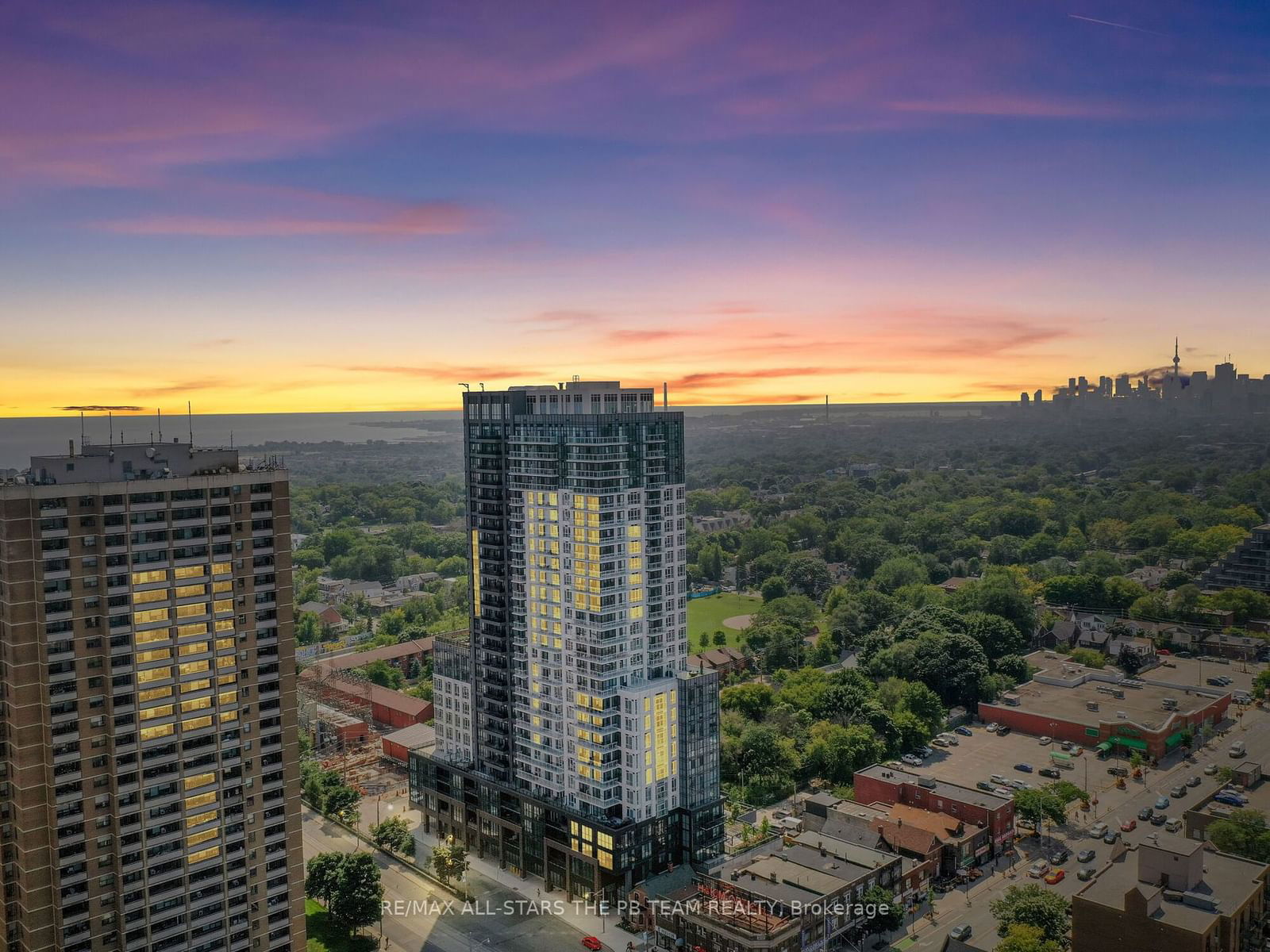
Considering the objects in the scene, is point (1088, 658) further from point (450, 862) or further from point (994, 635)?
point (450, 862)

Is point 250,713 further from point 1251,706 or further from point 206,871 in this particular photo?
point 1251,706

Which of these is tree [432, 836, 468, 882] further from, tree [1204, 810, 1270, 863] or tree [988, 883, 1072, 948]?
tree [1204, 810, 1270, 863]

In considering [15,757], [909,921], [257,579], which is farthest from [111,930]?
[909,921]

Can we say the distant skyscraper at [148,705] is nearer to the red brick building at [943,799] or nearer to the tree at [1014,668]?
the red brick building at [943,799]

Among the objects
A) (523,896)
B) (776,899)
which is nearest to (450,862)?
(523,896)

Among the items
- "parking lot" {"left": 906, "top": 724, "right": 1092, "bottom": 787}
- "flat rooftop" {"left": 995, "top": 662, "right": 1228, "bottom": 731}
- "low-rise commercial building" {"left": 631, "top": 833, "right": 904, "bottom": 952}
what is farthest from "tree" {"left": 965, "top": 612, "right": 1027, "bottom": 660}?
"low-rise commercial building" {"left": 631, "top": 833, "right": 904, "bottom": 952}

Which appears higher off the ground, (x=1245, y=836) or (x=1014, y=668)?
(x=1245, y=836)
